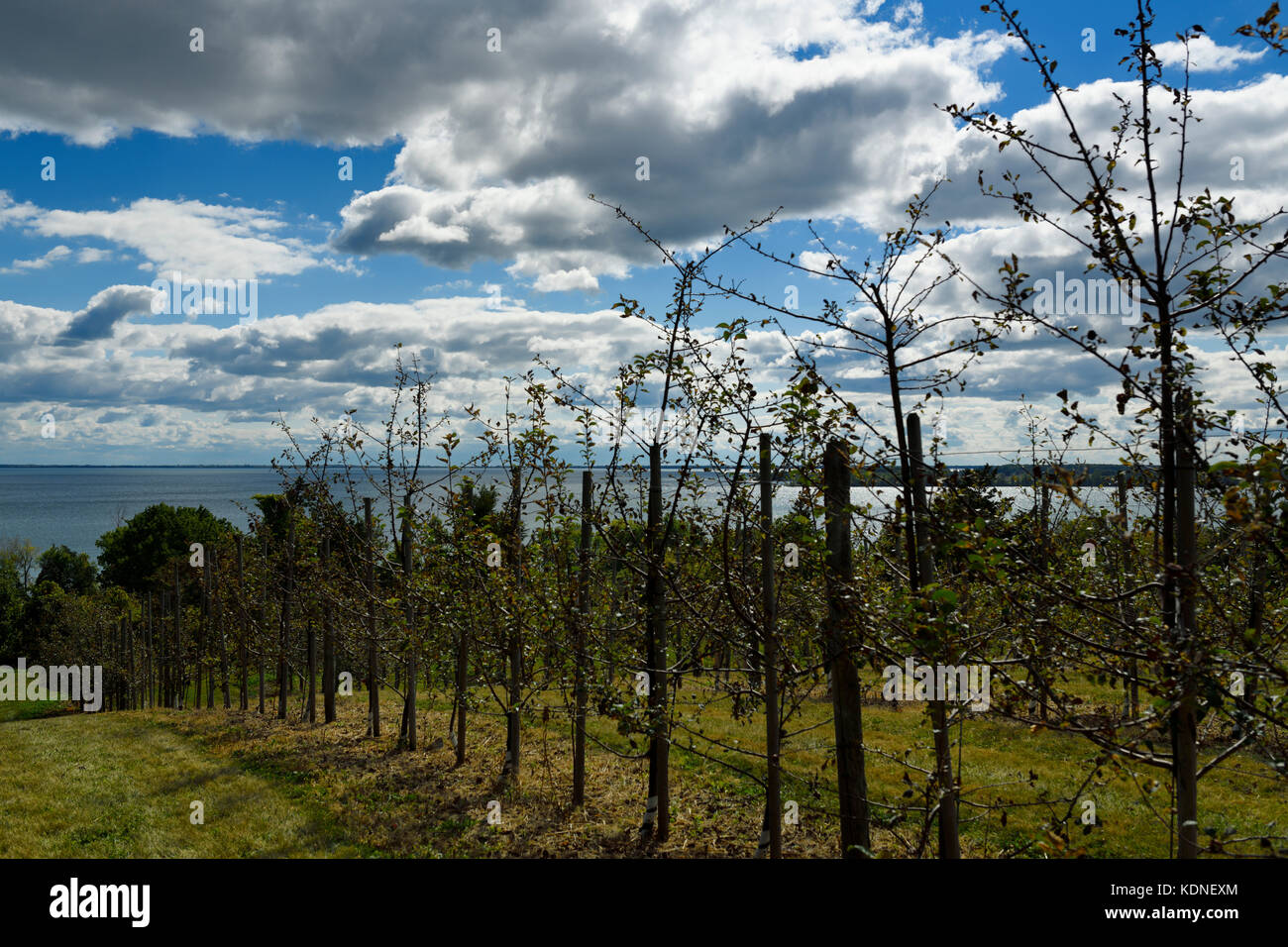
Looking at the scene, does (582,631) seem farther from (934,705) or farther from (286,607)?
(286,607)

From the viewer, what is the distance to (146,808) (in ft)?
33.0

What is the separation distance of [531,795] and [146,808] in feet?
17.2

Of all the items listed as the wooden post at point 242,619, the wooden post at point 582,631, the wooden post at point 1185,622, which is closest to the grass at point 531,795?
the wooden post at point 582,631

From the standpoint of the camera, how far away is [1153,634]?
8.52 ft

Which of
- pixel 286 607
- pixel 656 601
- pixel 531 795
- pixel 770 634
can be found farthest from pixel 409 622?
pixel 286 607

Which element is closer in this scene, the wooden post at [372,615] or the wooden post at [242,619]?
the wooden post at [372,615]

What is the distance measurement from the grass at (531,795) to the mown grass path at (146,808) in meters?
0.04

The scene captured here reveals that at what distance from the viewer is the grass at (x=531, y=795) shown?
25.0ft

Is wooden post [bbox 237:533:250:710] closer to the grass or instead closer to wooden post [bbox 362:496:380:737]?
the grass

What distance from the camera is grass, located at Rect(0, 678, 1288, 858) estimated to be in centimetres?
763

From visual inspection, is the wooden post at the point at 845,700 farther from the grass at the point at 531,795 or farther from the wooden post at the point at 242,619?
the wooden post at the point at 242,619
